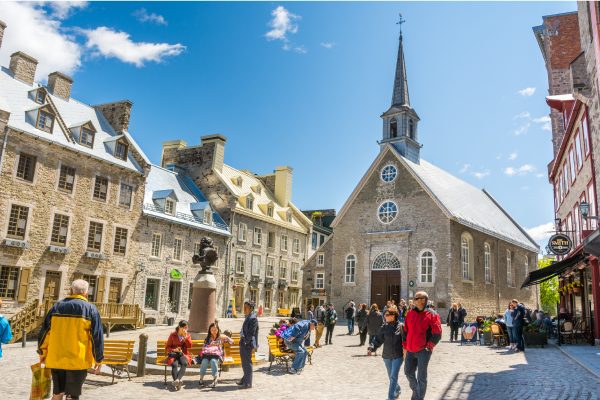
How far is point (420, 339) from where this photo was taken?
749 cm

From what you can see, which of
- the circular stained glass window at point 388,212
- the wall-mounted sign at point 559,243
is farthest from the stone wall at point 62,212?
the wall-mounted sign at point 559,243

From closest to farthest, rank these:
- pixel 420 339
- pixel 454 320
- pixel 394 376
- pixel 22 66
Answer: pixel 420 339
pixel 394 376
pixel 454 320
pixel 22 66

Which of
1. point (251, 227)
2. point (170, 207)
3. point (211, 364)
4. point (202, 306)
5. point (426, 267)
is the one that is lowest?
point (211, 364)

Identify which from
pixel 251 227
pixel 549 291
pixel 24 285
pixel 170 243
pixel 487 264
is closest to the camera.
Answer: pixel 24 285

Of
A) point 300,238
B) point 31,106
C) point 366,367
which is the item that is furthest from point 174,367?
point 300,238

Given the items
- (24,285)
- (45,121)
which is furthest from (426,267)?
(45,121)

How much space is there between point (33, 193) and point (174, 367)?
16.9 meters

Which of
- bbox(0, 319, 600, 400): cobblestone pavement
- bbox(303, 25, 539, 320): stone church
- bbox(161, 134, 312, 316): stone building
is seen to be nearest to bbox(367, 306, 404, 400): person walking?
bbox(0, 319, 600, 400): cobblestone pavement

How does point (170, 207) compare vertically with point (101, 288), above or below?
above

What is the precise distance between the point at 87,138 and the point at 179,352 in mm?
19546

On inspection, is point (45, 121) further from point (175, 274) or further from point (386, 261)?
point (386, 261)

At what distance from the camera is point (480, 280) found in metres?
34.7

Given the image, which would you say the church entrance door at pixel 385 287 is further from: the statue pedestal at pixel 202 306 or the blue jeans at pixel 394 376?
the blue jeans at pixel 394 376

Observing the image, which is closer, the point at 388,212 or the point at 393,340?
the point at 393,340
